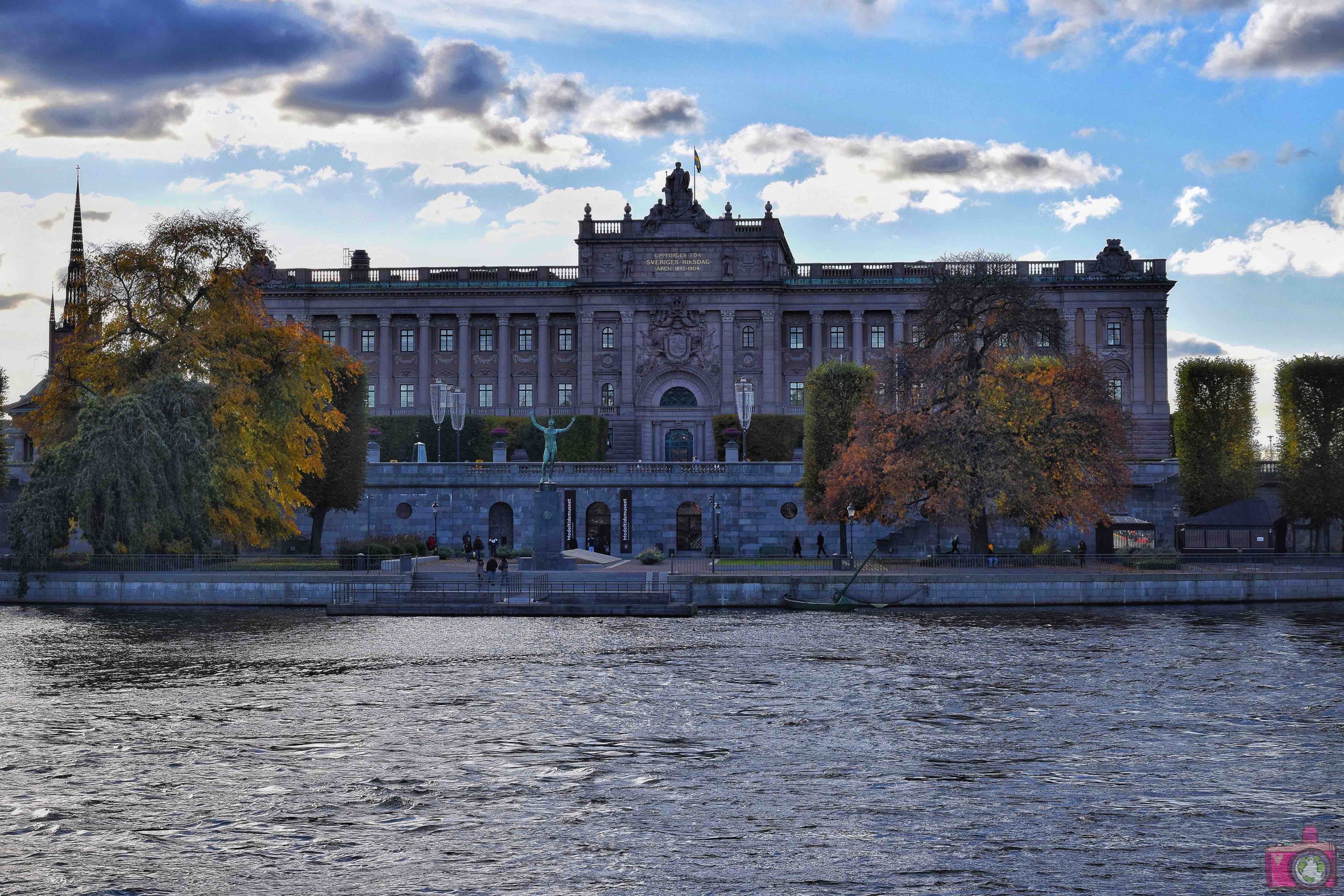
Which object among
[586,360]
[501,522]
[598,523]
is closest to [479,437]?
[586,360]

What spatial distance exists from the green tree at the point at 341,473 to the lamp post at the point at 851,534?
23.1m

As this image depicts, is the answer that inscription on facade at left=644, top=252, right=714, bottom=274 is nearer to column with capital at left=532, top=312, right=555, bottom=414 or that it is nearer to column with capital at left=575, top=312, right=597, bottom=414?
column with capital at left=575, top=312, right=597, bottom=414

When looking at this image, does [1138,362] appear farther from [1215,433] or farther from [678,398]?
[678,398]

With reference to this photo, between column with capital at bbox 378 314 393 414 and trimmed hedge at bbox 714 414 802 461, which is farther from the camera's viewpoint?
column with capital at bbox 378 314 393 414

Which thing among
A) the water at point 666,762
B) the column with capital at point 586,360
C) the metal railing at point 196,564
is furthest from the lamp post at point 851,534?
the column with capital at point 586,360

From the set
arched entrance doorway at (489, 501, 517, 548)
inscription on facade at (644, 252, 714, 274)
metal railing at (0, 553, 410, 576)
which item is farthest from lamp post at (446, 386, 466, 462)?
metal railing at (0, 553, 410, 576)

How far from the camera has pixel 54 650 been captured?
Result: 3891cm

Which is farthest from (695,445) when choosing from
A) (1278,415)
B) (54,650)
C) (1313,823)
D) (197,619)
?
(1313,823)

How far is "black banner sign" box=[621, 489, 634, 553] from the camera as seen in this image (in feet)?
233

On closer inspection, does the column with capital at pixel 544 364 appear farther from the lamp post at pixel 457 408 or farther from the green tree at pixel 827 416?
the green tree at pixel 827 416

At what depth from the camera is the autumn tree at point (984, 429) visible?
5391 cm

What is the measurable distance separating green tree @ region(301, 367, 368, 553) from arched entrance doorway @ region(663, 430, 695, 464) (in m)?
37.2

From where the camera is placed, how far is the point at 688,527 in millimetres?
71875

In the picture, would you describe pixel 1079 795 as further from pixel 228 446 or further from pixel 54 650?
pixel 228 446
